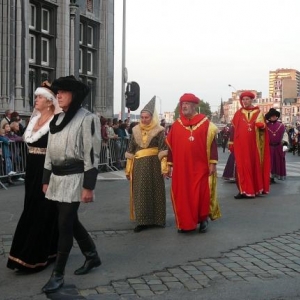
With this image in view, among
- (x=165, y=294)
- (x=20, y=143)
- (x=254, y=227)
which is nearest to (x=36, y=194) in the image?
(x=165, y=294)

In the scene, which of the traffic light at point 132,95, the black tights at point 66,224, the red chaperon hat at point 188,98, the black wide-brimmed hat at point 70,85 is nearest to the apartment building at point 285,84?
the traffic light at point 132,95

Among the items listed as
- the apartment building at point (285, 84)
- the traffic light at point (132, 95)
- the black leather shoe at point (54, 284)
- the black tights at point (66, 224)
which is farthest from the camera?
the apartment building at point (285, 84)

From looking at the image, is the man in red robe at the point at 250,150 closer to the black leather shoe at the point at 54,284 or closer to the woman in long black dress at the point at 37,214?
the woman in long black dress at the point at 37,214

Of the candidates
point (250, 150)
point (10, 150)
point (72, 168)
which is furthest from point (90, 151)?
point (10, 150)

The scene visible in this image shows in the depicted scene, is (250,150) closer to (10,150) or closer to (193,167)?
(193,167)

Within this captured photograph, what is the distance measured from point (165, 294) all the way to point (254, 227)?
3271 mm

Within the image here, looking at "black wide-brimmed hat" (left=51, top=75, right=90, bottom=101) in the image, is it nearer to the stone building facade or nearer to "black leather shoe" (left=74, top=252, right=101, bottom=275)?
"black leather shoe" (left=74, top=252, right=101, bottom=275)

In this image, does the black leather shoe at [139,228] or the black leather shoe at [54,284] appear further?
the black leather shoe at [139,228]

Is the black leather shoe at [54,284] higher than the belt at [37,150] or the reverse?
the reverse

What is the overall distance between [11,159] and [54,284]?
815 centimetres

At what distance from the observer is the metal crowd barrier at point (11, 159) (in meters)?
12.1

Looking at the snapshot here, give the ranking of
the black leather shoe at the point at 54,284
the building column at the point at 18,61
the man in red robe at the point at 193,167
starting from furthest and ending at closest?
the building column at the point at 18,61 → the man in red robe at the point at 193,167 → the black leather shoe at the point at 54,284

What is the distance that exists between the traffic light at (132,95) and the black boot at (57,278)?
1576 centimetres

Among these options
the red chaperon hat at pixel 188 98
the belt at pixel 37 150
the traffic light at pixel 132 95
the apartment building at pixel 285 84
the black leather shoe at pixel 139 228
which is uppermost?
→ the apartment building at pixel 285 84
